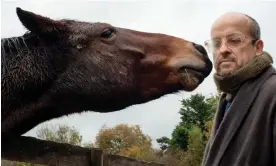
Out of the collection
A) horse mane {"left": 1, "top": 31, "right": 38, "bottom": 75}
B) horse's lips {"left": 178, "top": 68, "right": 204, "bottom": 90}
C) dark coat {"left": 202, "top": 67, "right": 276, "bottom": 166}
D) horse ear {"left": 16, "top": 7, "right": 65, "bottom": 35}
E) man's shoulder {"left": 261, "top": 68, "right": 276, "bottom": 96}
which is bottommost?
dark coat {"left": 202, "top": 67, "right": 276, "bottom": 166}

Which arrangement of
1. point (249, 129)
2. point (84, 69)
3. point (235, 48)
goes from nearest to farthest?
1. point (249, 129)
2. point (235, 48)
3. point (84, 69)

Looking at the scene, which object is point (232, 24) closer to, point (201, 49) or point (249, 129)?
point (249, 129)

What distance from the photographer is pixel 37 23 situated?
97.7 inches

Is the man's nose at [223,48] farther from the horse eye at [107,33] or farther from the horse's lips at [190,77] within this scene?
the horse eye at [107,33]

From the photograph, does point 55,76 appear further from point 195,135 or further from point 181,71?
point 195,135

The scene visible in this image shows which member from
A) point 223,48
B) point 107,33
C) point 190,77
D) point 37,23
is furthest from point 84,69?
point 223,48

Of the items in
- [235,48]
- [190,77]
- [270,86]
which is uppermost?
[190,77]

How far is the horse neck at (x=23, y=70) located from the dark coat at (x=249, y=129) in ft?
4.65

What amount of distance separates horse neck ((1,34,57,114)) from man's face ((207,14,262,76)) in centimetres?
141

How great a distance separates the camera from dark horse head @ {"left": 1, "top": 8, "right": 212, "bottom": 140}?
8.05ft

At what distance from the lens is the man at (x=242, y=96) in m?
1.14

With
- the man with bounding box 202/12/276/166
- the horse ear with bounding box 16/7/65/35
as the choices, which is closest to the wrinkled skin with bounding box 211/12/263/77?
the man with bounding box 202/12/276/166

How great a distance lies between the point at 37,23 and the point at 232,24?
1.45 m

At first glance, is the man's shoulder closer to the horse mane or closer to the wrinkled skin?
the wrinkled skin
